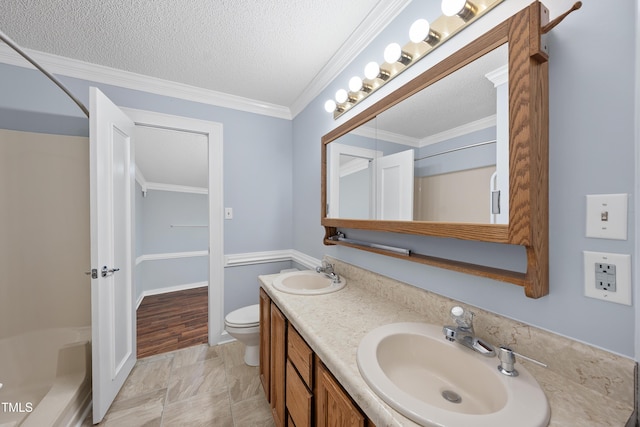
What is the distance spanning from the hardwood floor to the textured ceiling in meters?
2.37

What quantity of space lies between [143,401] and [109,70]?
2.37 m

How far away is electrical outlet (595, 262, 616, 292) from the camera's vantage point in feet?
1.83

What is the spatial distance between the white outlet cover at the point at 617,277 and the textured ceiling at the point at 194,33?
1354 millimetres

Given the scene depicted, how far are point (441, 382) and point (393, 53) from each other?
4.53ft

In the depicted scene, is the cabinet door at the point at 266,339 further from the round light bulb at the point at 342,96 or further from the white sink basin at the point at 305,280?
the round light bulb at the point at 342,96

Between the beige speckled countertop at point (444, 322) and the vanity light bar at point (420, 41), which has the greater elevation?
the vanity light bar at point (420, 41)

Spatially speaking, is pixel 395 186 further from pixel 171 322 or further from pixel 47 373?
pixel 171 322

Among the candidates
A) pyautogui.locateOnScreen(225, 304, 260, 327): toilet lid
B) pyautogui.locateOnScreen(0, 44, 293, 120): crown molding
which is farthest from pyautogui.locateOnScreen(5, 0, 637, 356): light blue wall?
pyautogui.locateOnScreen(225, 304, 260, 327): toilet lid

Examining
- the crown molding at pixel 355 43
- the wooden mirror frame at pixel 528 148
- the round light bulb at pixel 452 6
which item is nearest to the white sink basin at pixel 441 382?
the wooden mirror frame at pixel 528 148

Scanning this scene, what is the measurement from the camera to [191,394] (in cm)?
157

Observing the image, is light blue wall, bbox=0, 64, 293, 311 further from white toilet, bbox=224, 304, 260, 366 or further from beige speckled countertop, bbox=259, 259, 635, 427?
beige speckled countertop, bbox=259, 259, 635, 427

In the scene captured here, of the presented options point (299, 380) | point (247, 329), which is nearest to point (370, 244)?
point (299, 380)

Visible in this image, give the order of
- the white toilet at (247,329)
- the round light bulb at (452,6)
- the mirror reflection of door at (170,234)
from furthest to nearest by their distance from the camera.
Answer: the mirror reflection of door at (170,234) < the white toilet at (247,329) < the round light bulb at (452,6)

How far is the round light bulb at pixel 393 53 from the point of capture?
1088 mm
